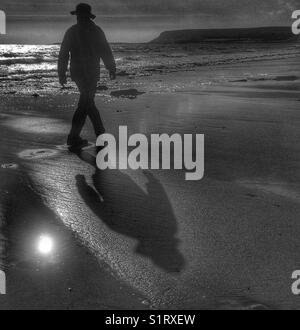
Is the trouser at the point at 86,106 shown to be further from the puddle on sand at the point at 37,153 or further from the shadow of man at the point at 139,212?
the shadow of man at the point at 139,212

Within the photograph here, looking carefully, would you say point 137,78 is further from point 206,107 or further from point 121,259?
point 121,259

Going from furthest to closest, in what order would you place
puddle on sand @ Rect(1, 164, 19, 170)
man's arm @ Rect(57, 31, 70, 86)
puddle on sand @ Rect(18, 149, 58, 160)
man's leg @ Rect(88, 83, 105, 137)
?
man's leg @ Rect(88, 83, 105, 137)
man's arm @ Rect(57, 31, 70, 86)
puddle on sand @ Rect(18, 149, 58, 160)
puddle on sand @ Rect(1, 164, 19, 170)

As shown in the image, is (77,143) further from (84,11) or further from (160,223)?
(160,223)

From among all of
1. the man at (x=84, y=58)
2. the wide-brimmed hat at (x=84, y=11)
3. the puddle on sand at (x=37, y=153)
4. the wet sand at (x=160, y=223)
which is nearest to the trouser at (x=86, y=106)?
the man at (x=84, y=58)

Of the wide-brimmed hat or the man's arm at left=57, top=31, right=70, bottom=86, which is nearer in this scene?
the wide-brimmed hat

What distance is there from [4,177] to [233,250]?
9.68ft

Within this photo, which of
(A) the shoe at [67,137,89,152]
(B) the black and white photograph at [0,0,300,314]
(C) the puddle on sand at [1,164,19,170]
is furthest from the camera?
(A) the shoe at [67,137,89,152]

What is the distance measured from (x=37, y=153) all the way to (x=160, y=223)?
297 cm

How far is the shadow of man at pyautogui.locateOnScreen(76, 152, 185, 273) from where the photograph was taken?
4.22m

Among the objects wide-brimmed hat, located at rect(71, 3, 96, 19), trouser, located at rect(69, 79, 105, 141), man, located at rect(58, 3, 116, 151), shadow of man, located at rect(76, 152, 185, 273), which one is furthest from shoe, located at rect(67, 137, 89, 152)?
wide-brimmed hat, located at rect(71, 3, 96, 19)

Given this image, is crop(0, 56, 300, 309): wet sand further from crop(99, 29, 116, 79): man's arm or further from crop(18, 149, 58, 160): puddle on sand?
crop(99, 29, 116, 79): man's arm

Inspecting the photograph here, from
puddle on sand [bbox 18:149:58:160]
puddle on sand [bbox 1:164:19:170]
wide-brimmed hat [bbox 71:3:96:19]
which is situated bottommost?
puddle on sand [bbox 1:164:19:170]

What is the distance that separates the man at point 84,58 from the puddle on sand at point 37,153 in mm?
423
